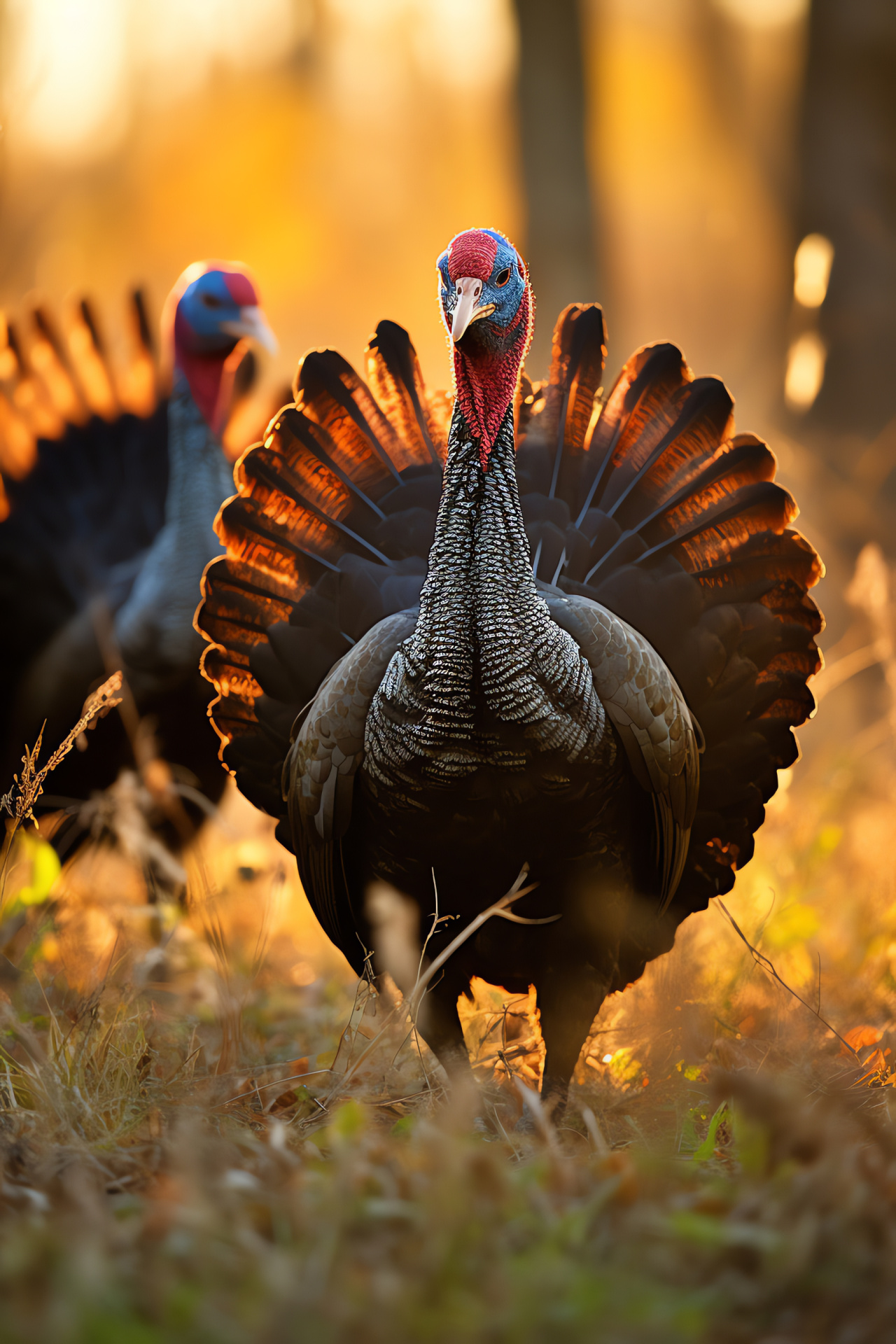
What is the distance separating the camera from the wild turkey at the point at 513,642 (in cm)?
273

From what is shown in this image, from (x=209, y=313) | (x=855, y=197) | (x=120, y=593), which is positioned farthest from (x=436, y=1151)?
(x=855, y=197)

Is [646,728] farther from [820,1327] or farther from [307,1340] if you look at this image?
[307,1340]

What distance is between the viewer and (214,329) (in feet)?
17.3

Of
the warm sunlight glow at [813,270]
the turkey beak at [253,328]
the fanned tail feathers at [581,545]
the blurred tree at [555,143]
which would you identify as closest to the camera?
the fanned tail feathers at [581,545]

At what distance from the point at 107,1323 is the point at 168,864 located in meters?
2.49

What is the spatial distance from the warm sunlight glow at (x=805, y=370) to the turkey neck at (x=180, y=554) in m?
2.51

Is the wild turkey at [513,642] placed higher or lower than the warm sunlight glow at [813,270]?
lower

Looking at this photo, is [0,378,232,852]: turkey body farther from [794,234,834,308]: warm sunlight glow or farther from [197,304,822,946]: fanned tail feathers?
[794,234,834,308]: warm sunlight glow

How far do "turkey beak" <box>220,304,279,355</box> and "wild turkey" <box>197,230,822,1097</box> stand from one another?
1722 millimetres

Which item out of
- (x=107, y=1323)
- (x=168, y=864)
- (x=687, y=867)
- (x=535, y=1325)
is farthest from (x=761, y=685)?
(x=107, y=1323)

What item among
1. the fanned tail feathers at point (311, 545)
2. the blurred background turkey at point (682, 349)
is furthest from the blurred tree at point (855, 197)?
the fanned tail feathers at point (311, 545)

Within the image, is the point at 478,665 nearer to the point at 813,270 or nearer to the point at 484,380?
the point at 484,380

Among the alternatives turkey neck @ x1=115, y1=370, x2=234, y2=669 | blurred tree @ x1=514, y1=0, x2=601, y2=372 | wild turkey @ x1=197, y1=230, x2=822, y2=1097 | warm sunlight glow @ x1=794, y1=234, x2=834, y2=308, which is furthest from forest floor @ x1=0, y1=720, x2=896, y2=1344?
blurred tree @ x1=514, y1=0, x2=601, y2=372

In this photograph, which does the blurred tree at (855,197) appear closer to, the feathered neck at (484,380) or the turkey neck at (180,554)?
the turkey neck at (180,554)
